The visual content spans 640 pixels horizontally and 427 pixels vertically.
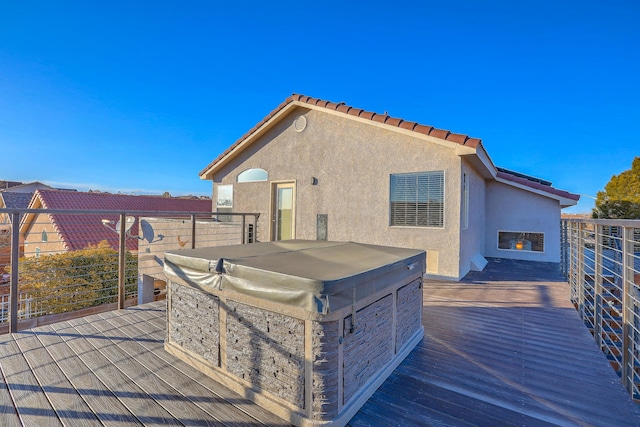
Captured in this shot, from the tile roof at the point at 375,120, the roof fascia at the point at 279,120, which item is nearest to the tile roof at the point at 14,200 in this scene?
the roof fascia at the point at 279,120

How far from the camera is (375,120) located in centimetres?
691

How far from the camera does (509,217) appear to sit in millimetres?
9141

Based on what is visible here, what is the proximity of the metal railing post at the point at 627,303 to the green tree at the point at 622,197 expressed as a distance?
20.1 meters

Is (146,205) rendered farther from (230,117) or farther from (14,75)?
(14,75)

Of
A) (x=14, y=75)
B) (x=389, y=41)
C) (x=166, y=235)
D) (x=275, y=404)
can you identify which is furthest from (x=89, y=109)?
(x=275, y=404)

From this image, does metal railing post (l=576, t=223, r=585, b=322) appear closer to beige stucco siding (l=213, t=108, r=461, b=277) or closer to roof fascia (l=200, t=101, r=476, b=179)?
beige stucco siding (l=213, t=108, r=461, b=277)

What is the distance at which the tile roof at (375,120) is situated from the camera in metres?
5.93

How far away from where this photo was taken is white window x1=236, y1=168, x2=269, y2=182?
9123mm

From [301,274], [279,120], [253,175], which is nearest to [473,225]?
[279,120]

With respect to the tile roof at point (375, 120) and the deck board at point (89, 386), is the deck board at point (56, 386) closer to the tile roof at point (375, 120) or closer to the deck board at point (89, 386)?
the deck board at point (89, 386)

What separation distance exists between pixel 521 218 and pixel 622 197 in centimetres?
1525

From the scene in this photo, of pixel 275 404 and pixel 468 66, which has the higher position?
pixel 468 66

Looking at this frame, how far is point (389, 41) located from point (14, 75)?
1312 centimetres

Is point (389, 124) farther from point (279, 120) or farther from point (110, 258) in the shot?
point (110, 258)
